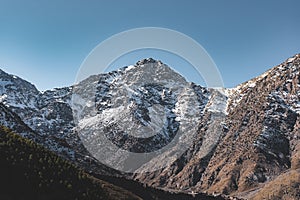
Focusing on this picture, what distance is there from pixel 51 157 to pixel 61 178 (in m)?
5.31

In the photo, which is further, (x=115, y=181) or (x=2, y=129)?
(x=115, y=181)

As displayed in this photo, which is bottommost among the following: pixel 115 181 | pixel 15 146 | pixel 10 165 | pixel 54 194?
pixel 54 194

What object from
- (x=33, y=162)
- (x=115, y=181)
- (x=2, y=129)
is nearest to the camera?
(x=33, y=162)

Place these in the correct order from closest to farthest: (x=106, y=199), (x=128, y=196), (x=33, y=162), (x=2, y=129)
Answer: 1. (x=33, y=162)
2. (x=106, y=199)
3. (x=2, y=129)
4. (x=128, y=196)

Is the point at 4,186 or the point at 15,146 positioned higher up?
the point at 15,146

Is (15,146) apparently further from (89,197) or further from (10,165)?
(89,197)

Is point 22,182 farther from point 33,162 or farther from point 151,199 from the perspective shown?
point 151,199

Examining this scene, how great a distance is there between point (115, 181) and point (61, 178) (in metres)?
123

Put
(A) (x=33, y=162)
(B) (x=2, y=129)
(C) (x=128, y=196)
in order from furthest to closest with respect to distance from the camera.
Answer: (C) (x=128, y=196) → (B) (x=2, y=129) → (A) (x=33, y=162)

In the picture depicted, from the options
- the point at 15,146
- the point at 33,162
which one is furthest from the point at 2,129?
the point at 33,162

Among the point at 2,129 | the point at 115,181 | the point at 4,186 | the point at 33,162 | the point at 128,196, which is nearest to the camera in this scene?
the point at 4,186

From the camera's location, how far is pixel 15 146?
48969mm

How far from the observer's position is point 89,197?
47.2 meters

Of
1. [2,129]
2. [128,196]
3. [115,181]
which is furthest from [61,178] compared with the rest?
[115,181]
